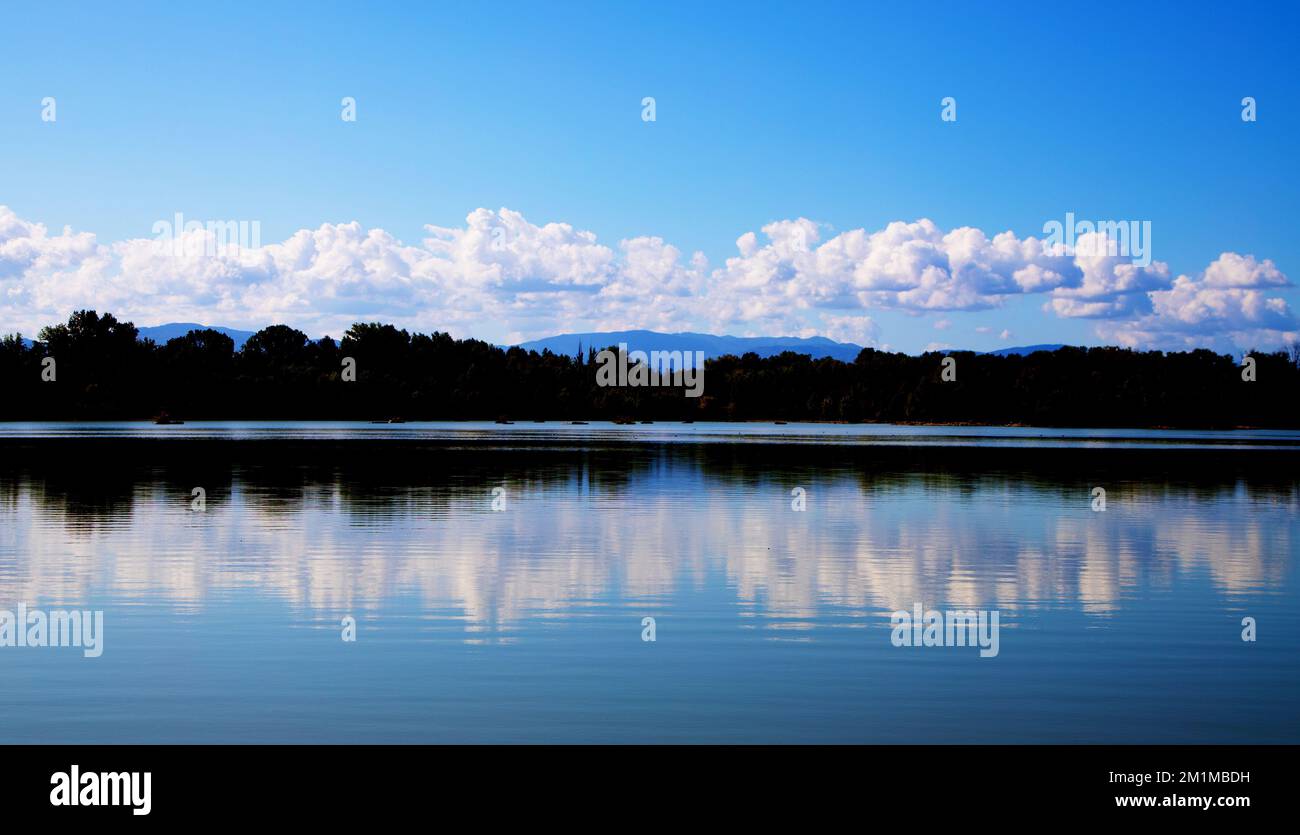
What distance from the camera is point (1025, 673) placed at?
16.8m

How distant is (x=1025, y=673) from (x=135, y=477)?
50086mm

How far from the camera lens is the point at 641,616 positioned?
69.1 feet

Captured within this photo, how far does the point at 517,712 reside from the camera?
14.5 meters

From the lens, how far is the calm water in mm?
14375

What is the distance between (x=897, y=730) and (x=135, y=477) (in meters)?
51.4

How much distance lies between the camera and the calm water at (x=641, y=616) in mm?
14375
